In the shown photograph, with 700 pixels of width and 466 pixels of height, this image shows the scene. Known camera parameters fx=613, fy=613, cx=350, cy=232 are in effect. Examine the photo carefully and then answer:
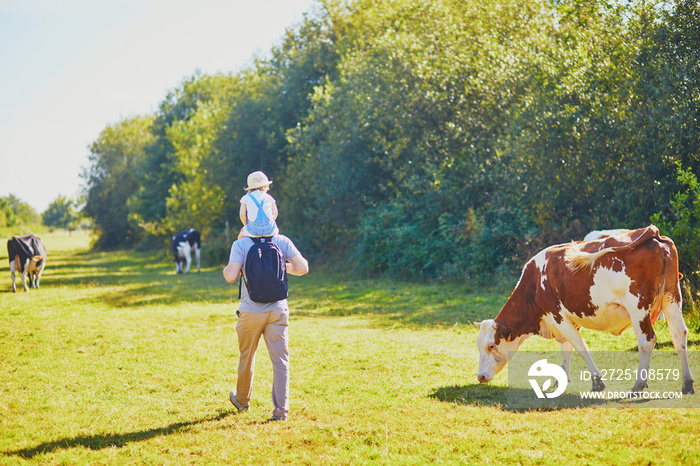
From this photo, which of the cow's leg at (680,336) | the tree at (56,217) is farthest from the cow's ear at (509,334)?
the tree at (56,217)

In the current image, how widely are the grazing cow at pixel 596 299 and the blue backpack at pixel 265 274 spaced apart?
273 centimetres

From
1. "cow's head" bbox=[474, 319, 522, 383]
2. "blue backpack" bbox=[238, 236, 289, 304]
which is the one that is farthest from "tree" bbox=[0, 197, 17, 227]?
"cow's head" bbox=[474, 319, 522, 383]

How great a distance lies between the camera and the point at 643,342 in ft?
20.4

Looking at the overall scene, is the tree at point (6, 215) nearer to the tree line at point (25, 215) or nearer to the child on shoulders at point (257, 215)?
the tree line at point (25, 215)

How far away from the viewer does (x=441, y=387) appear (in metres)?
7.32

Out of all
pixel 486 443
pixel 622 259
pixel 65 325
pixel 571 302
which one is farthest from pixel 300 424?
pixel 65 325

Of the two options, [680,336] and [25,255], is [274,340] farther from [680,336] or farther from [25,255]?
[25,255]

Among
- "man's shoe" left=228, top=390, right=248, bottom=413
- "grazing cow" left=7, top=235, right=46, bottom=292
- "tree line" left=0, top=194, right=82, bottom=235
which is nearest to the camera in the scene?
"man's shoe" left=228, top=390, right=248, bottom=413

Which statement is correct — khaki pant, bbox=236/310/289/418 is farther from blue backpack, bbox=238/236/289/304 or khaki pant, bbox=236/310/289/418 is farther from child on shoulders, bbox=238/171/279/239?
child on shoulders, bbox=238/171/279/239

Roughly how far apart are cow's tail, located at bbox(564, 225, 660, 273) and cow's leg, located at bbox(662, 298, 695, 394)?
674 millimetres

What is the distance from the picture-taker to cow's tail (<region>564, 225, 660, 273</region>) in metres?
6.23

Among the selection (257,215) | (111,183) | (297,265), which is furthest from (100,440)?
(111,183)

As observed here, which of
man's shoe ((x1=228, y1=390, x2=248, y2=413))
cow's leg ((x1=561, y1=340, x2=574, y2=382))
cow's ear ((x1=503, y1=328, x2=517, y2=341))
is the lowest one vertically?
man's shoe ((x1=228, y1=390, x2=248, y2=413))

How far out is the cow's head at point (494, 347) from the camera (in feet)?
23.6
